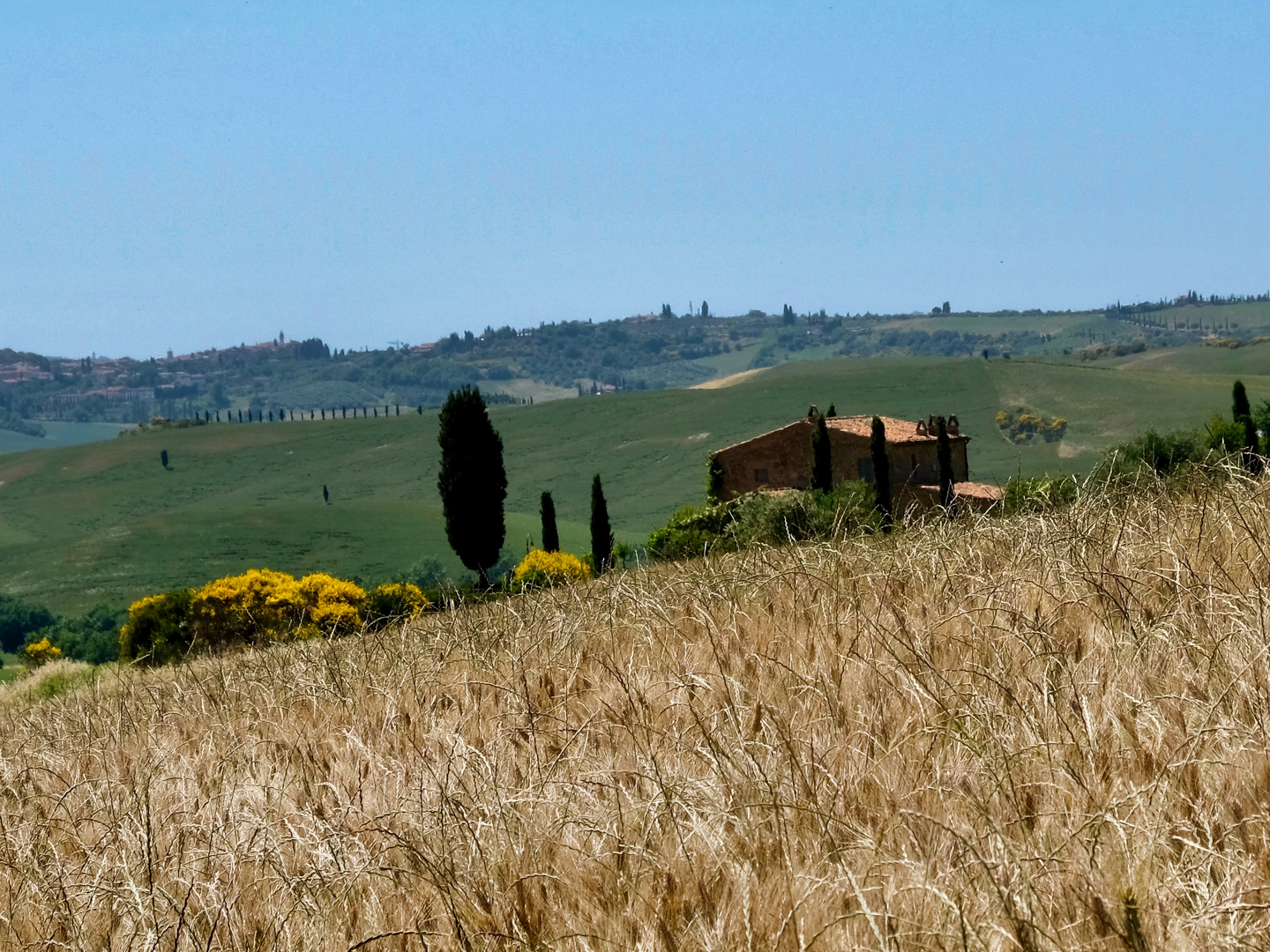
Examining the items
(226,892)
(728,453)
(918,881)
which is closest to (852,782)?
(918,881)

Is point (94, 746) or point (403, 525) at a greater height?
point (94, 746)

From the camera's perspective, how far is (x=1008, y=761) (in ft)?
10.7

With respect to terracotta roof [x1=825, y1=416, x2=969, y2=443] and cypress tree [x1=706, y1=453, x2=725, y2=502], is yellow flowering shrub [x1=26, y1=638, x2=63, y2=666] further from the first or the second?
terracotta roof [x1=825, y1=416, x2=969, y2=443]

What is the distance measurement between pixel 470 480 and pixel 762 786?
4540 cm

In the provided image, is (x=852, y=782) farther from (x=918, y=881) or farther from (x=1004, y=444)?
(x=1004, y=444)

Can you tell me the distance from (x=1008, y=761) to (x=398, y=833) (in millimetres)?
1924

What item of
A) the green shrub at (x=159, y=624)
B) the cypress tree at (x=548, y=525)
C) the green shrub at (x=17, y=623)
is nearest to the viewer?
the green shrub at (x=159, y=624)

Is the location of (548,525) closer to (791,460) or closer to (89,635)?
(791,460)

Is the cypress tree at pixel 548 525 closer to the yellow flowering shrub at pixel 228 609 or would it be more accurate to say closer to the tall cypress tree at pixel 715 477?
the tall cypress tree at pixel 715 477

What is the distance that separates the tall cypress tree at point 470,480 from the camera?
4819 cm

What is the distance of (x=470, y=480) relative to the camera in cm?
4822

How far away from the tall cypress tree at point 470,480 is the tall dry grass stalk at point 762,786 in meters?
42.0

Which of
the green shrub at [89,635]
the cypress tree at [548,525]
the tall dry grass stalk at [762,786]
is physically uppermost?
the tall dry grass stalk at [762,786]

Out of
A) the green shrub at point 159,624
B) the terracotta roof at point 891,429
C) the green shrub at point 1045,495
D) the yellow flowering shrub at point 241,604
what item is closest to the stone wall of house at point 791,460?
the terracotta roof at point 891,429
